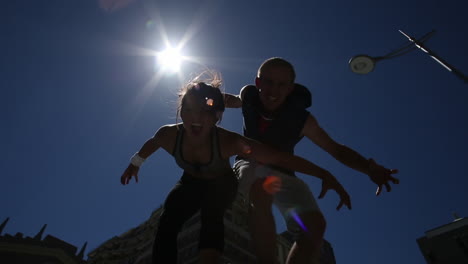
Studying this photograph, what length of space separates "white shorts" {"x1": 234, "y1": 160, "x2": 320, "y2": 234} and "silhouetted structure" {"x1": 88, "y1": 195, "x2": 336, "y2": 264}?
14102 millimetres

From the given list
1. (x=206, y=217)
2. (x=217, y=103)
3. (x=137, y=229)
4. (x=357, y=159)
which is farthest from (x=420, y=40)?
(x=137, y=229)

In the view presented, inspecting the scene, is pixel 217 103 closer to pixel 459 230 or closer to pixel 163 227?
pixel 163 227

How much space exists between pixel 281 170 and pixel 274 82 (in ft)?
3.56

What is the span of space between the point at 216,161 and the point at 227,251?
25.9m

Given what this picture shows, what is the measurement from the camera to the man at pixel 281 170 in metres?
2.38

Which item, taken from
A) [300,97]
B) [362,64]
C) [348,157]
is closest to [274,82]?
[300,97]

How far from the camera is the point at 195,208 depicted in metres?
2.74

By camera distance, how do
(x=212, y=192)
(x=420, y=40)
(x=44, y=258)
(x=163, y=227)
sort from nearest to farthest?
(x=163, y=227) < (x=212, y=192) < (x=420, y=40) < (x=44, y=258)

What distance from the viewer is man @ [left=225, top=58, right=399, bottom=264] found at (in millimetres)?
2379

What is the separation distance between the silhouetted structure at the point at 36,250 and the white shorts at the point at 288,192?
178ft

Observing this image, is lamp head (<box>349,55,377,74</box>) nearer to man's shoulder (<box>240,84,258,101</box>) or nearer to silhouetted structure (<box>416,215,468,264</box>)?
man's shoulder (<box>240,84,258,101</box>)

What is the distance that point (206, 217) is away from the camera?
2461 millimetres

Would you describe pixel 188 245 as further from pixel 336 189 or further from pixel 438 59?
pixel 336 189

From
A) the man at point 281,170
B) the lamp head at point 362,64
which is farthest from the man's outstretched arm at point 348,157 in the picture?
the lamp head at point 362,64
